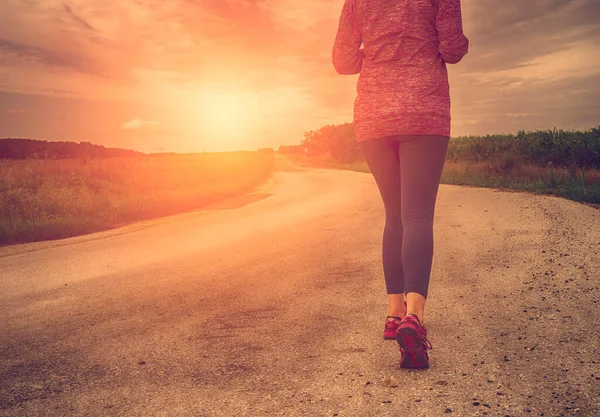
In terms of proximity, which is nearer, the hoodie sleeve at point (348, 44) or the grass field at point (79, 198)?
the hoodie sleeve at point (348, 44)

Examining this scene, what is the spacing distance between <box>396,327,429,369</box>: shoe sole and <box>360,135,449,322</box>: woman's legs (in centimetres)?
19

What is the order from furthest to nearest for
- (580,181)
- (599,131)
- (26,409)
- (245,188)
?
(599,131) → (245,188) → (580,181) → (26,409)

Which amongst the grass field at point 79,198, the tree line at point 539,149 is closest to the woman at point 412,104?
the grass field at point 79,198

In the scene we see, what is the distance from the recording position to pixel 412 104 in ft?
8.88

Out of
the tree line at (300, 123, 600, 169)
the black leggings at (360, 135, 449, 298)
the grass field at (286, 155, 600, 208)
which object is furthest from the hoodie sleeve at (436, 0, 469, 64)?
the tree line at (300, 123, 600, 169)

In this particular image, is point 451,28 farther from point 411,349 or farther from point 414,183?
point 411,349

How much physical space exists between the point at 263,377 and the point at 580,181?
13.8 meters

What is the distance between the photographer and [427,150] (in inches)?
107

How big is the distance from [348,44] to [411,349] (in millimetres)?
1885

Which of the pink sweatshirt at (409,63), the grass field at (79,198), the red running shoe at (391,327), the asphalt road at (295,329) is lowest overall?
the asphalt road at (295,329)

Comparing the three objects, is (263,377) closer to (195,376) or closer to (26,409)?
(195,376)

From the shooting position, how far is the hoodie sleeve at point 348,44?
3.01 meters

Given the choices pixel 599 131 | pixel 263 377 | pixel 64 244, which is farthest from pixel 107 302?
pixel 599 131

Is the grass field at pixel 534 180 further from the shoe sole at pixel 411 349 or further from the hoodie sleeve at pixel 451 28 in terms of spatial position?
the shoe sole at pixel 411 349
